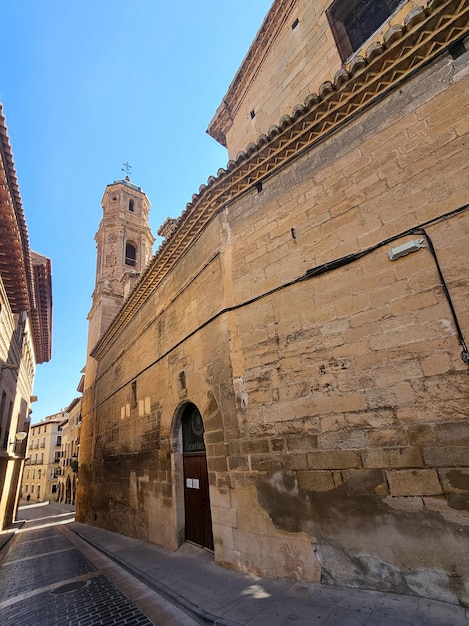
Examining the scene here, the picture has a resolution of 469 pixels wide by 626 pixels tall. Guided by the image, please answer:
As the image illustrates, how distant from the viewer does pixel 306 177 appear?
4.24m

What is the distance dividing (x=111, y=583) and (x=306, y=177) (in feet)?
20.9

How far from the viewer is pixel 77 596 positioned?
13.4 ft

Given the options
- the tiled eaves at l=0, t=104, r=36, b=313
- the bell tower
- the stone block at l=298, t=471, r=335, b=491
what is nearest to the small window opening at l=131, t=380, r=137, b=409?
the tiled eaves at l=0, t=104, r=36, b=313

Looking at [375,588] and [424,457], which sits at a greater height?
[424,457]

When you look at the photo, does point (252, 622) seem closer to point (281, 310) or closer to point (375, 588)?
point (375, 588)

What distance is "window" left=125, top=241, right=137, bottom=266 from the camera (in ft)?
63.2

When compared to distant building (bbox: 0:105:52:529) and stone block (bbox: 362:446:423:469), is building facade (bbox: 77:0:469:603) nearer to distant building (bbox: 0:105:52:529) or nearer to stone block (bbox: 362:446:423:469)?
stone block (bbox: 362:446:423:469)

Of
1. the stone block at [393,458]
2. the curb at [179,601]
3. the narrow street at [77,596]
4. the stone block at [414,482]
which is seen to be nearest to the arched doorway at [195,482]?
the curb at [179,601]

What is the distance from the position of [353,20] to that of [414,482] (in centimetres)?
711

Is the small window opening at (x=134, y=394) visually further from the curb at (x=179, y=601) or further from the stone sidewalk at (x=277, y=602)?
the stone sidewalk at (x=277, y=602)

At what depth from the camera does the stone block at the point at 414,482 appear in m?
2.64

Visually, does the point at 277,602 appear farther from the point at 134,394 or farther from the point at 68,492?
the point at 68,492

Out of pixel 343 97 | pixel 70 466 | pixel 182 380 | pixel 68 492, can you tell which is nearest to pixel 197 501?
pixel 182 380

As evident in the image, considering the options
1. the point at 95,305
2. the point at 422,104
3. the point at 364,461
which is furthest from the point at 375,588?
the point at 95,305
